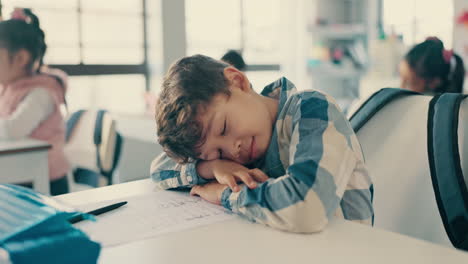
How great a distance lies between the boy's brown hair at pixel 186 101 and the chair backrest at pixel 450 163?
42 cm

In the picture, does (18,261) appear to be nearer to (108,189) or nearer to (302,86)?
(108,189)

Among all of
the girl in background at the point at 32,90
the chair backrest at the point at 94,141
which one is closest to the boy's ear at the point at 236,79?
the chair backrest at the point at 94,141

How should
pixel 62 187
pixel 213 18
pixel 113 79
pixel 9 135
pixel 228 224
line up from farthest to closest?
pixel 213 18, pixel 113 79, pixel 62 187, pixel 9 135, pixel 228 224

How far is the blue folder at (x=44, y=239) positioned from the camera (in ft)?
1.38

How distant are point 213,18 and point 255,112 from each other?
426cm

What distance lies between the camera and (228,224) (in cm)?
73

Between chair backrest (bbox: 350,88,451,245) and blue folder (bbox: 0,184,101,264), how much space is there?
2.46 ft

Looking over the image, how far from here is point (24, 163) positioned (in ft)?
6.66

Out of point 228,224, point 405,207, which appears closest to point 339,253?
point 228,224

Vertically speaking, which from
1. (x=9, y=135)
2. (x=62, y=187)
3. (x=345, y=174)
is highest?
(x=345, y=174)

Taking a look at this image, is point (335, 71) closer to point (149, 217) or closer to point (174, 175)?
point (174, 175)

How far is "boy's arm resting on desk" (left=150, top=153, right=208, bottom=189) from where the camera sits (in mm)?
957

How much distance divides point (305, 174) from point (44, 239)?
41 centimetres

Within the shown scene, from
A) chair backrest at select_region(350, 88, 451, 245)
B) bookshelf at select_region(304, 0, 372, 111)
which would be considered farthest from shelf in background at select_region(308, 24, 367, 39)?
chair backrest at select_region(350, 88, 451, 245)
